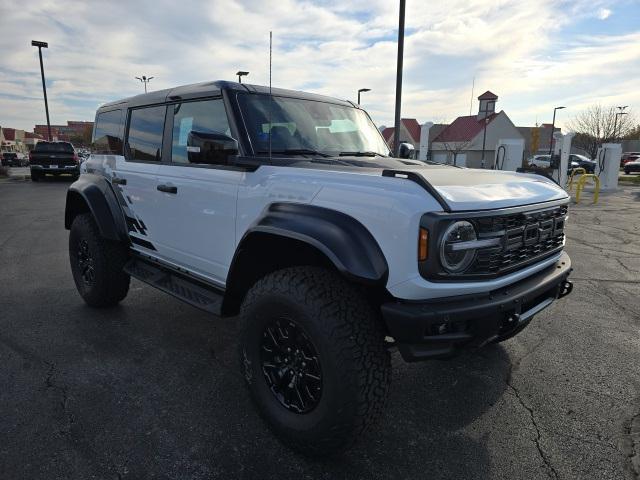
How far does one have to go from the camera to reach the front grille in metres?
2.09

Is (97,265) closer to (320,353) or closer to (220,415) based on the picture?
(220,415)

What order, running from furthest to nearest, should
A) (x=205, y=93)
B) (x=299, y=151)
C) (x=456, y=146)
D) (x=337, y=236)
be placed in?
(x=456, y=146) → (x=205, y=93) → (x=299, y=151) → (x=337, y=236)

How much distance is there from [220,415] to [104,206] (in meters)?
2.34

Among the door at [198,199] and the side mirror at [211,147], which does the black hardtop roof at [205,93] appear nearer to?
the door at [198,199]

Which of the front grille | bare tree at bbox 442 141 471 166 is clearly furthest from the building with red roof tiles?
the front grille

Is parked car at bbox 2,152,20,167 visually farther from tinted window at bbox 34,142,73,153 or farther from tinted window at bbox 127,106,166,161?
tinted window at bbox 127,106,166,161

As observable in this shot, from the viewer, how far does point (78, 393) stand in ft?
9.22

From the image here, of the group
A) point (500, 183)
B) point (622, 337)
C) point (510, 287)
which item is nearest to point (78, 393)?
point (510, 287)

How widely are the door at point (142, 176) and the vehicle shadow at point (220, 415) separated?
0.88 meters

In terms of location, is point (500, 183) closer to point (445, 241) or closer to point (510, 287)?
point (510, 287)

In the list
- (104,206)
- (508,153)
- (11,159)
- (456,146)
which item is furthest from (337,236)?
(11,159)

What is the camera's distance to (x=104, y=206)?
400cm

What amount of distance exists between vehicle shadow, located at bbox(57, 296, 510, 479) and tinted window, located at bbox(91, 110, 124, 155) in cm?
171

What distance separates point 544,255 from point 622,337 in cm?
180
